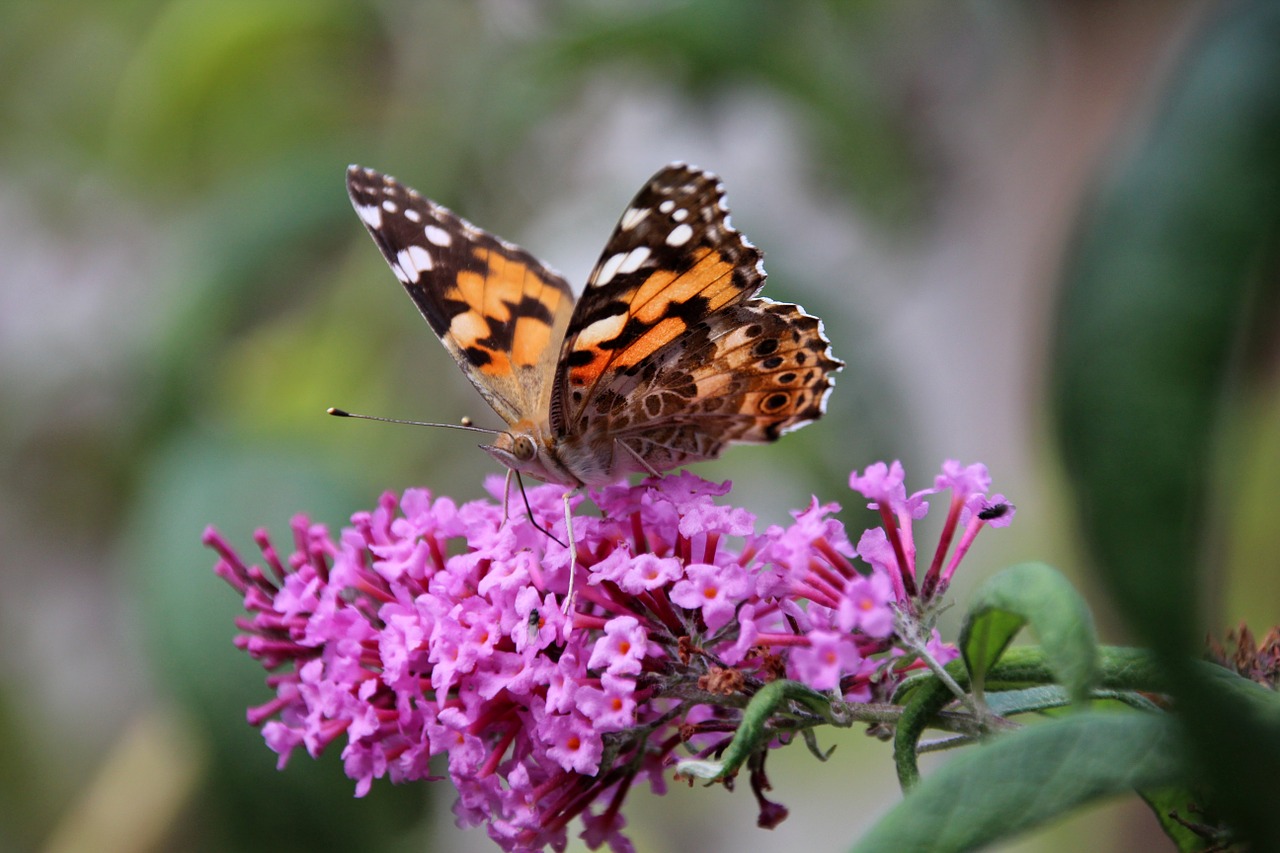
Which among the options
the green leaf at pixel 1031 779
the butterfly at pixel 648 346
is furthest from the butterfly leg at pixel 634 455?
the green leaf at pixel 1031 779

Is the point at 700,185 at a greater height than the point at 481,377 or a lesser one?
greater

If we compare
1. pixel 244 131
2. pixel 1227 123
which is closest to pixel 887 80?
pixel 244 131

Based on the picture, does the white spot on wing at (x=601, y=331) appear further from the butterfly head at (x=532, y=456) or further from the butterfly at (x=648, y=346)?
the butterfly head at (x=532, y=456)

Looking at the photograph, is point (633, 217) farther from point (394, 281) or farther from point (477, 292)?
point (394, 281)

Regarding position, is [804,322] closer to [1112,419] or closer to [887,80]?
[1112,419]

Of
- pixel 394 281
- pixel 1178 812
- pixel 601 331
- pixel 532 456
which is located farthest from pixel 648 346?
pixel 394 281

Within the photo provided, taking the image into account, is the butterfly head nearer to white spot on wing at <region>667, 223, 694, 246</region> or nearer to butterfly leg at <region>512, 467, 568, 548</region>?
butterfly leg at <region>512, 467, 568, 548</region>
